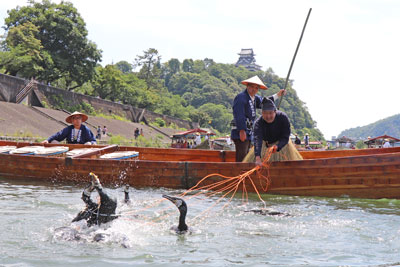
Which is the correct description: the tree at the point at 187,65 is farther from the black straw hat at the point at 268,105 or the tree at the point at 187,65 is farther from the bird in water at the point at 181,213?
the bird in water at the point at 181,213

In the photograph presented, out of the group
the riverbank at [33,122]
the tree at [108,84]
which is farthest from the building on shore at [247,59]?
the riverbank at [33,122]

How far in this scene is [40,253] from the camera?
14.7ft

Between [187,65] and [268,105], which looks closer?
[268,105]

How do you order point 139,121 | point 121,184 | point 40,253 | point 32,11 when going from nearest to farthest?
point 40,253 → point 121,184 → point 32,11 → point 139,121

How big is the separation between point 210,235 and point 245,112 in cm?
437

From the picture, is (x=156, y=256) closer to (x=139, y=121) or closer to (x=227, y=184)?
(x=227, y=184)

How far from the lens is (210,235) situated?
5379mm

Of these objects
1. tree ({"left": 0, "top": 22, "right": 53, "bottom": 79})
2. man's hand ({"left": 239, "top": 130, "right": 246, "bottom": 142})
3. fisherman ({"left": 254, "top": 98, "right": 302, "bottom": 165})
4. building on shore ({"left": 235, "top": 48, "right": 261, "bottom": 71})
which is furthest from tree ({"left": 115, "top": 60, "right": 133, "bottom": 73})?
fisherman ({"left": 254, "top": 98, "right": 302, "bottom": 165})

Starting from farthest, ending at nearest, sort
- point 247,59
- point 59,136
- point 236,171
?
point 247,59
point 59,136
point 236,171

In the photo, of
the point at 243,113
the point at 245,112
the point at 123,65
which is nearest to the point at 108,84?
the point at 245,112

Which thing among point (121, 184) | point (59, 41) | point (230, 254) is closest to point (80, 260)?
point (230, 254)

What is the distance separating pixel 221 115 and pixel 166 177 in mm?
97609

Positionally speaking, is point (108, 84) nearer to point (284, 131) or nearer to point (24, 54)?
point (24, 54)

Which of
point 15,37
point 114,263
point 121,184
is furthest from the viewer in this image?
point 15,37
